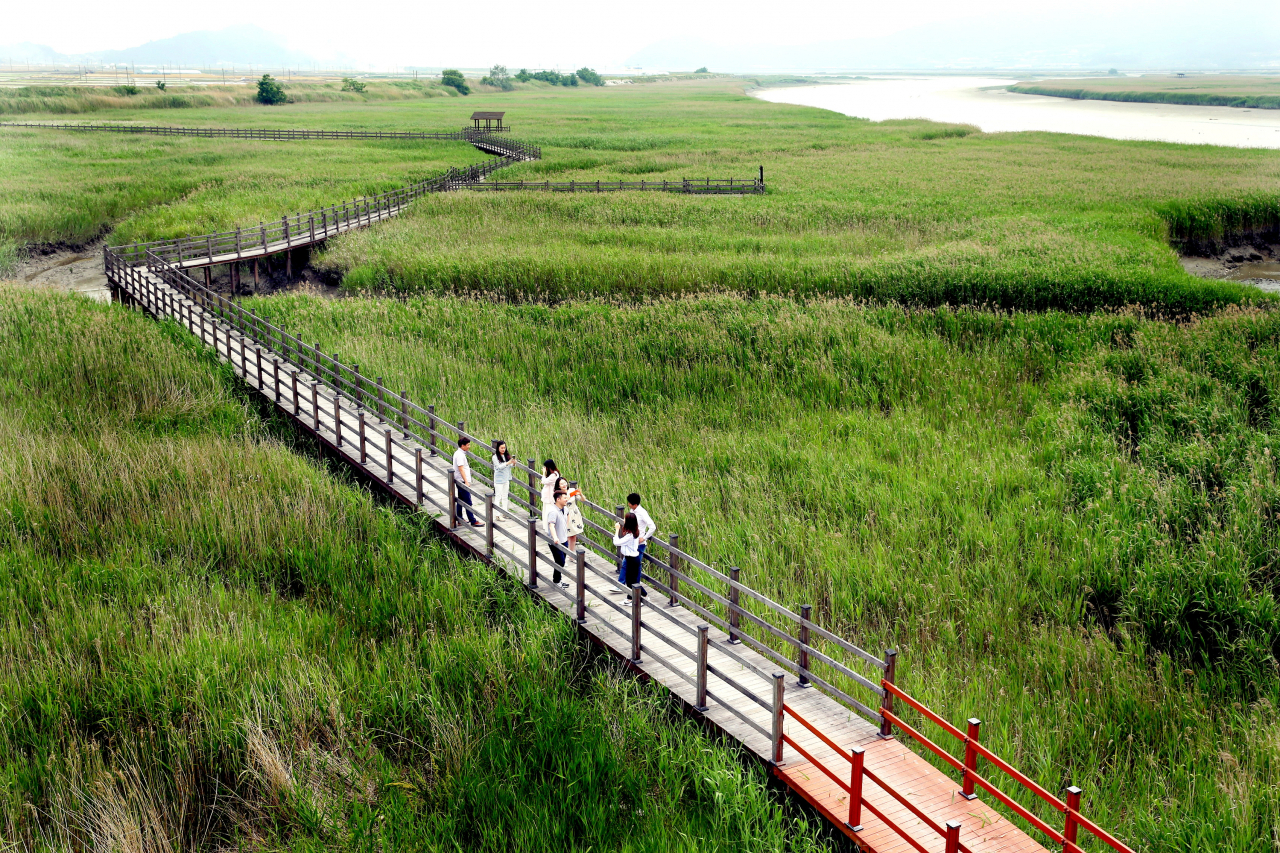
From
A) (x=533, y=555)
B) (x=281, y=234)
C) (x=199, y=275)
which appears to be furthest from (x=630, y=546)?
(x=199, y=275)

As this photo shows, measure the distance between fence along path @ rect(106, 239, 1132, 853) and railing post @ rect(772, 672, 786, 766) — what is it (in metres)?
0.01

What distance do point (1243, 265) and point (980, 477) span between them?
2924 cm

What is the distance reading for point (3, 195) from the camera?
137 feet

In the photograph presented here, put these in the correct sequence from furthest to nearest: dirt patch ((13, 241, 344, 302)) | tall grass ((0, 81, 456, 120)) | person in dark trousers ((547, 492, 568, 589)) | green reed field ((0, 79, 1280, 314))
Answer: tall grass ((0, 81, 456, 120)) < dirt patch ((13, 241, 344, 302)) < green reed field ((0, 79, 1280, 314)) < person in dark trousers ((547, 492, 568, 589))

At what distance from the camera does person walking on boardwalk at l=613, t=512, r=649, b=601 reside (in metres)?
10.1

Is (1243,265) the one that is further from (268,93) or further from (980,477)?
(268,93)

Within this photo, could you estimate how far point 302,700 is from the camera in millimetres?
8688

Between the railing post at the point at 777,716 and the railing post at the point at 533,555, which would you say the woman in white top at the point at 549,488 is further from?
the railing post at the point at 777,716

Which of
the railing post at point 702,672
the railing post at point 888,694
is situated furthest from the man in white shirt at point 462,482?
the railing post at point 888,694

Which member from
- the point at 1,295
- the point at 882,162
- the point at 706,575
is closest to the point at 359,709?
the point at 706,575

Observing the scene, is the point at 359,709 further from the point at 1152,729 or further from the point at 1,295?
the point at 1,295

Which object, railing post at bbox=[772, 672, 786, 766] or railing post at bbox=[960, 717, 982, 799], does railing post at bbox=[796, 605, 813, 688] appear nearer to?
railing post at bbox=[772, 672, 786, 766]

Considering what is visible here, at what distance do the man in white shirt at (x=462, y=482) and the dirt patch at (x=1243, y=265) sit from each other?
31.1m

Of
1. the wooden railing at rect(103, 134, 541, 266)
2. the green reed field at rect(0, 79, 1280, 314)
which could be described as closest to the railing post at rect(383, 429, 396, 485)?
the green reed field at rect(0, 79, 1280, 314)
